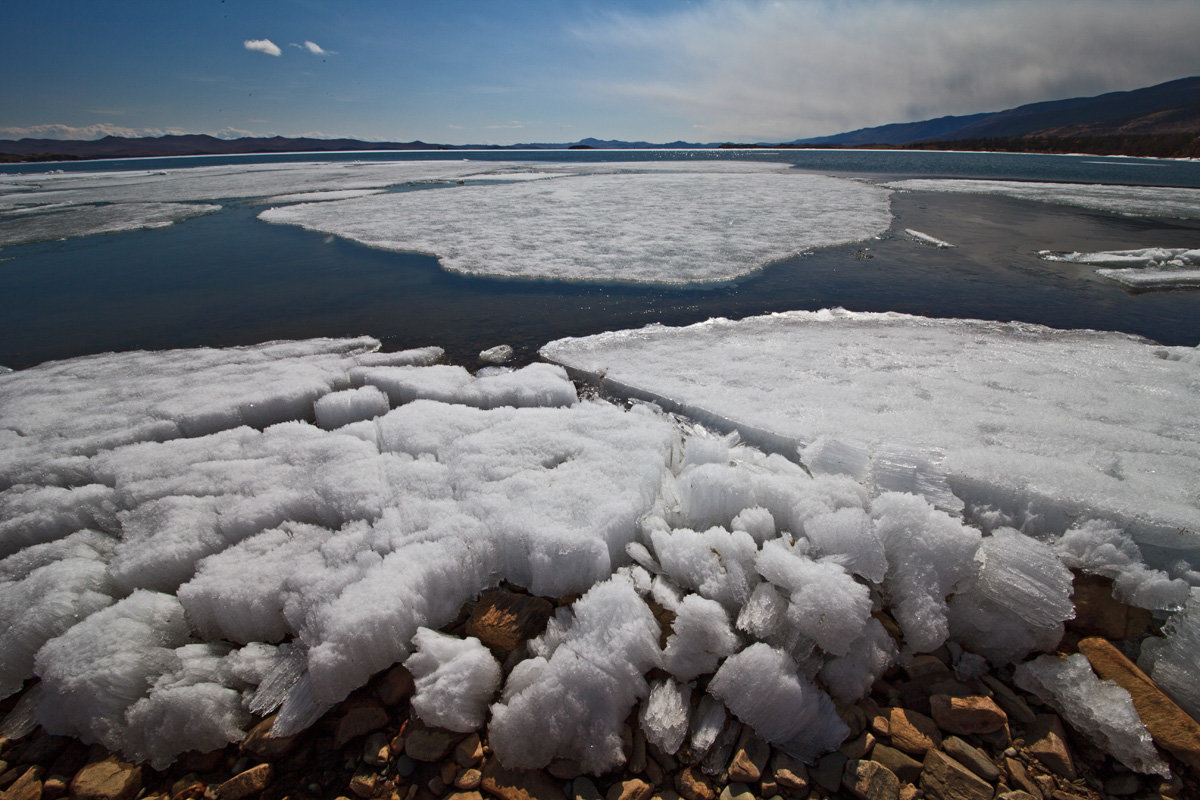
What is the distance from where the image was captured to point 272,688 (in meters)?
1.71

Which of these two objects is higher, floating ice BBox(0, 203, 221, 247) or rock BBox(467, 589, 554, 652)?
floating ice BBox(0, 203, 221, 247)

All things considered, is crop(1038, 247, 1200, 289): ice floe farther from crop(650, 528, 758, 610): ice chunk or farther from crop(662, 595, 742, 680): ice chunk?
crop(662, 595, 742, 680): ice chunk

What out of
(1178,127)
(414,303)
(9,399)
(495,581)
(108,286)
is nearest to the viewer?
(495,581)

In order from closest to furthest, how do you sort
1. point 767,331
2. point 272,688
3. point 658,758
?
point 658,758, point 272,688, point 767,331

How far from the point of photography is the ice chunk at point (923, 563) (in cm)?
180

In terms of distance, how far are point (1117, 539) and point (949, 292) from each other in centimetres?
497

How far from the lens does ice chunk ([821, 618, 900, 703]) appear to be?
66.0 inches

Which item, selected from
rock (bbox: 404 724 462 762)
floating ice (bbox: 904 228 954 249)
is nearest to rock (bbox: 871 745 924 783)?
rock (bbox: 404 724 462 762)

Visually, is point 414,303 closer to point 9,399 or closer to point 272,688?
point 9,399

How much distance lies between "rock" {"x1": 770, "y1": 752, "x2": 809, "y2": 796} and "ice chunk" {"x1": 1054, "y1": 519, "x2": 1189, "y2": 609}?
144 centimetres

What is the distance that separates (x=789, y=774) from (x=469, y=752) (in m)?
0.99

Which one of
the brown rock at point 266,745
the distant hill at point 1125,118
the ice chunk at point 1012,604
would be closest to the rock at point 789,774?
the ice chunk at point 1012,604

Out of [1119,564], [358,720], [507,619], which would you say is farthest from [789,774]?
[1119,564]

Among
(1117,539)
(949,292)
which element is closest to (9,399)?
(1117,539)
